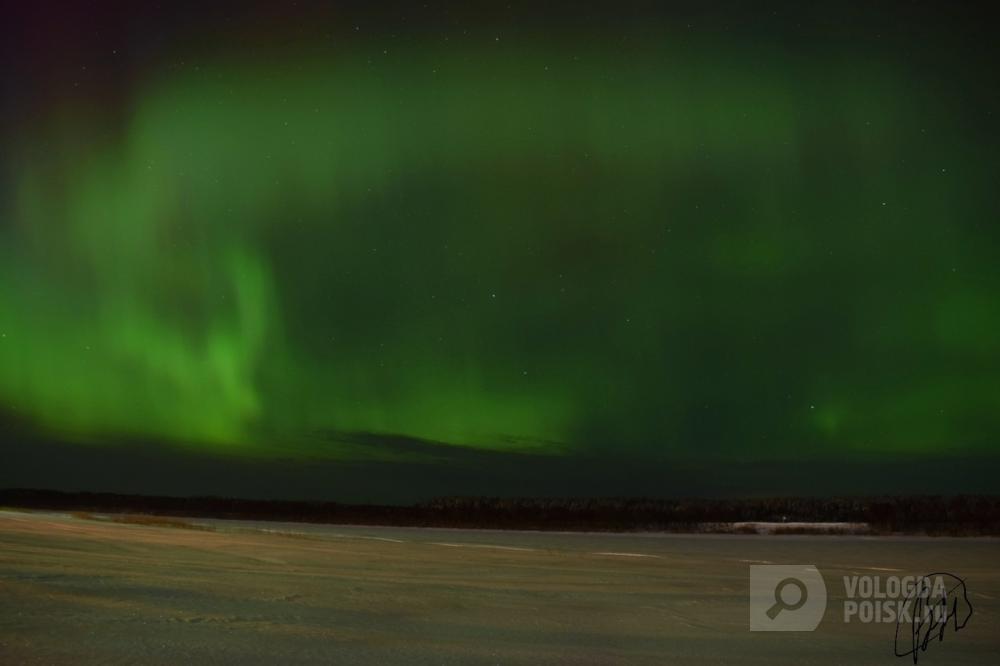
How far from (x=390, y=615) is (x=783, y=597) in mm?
5818

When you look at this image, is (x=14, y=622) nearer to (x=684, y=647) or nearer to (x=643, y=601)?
(x=684, y=647)

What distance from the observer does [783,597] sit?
12.1m

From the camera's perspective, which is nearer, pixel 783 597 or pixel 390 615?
pixel 390 615

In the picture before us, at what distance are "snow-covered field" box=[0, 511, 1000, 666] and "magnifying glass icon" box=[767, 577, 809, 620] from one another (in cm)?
38

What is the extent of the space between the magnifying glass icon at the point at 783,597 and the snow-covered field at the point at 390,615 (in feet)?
1.24

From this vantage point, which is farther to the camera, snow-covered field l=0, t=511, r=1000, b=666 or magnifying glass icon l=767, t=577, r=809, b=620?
magnifying glass icon l=767, t=577, r=809, b=620

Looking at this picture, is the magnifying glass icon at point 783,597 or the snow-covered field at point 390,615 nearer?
the snow-covered field at point 390,615

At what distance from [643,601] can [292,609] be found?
440 cm

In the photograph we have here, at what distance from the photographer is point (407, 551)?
20781mm

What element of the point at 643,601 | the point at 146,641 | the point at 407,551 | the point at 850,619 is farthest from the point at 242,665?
the point at 407,551

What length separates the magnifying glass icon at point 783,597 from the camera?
10.5m

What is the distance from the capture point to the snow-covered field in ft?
23.1

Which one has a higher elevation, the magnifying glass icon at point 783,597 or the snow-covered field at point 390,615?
the magnifying glass icon at point 783,597

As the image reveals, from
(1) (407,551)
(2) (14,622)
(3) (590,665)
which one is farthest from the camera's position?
(1) (407,551)
